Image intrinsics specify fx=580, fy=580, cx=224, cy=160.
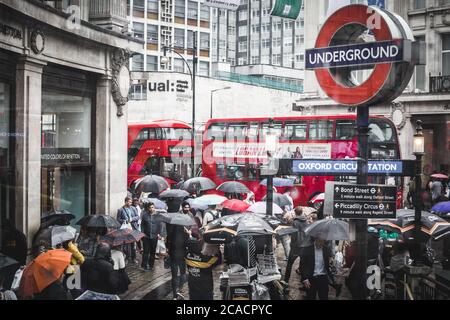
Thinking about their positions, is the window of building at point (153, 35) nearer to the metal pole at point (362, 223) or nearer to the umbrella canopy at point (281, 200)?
the umbrella canopy at point (281, 200)

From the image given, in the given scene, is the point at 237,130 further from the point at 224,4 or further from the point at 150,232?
the point at 150,232

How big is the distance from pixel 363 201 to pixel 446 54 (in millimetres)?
3280

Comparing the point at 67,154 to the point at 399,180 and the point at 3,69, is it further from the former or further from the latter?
the point at 399,180

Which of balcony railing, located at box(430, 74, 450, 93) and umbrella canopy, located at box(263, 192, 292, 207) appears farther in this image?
umbrella canopy, located at box(263, 192, 292, 207)

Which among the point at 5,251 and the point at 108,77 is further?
the point at 108,77

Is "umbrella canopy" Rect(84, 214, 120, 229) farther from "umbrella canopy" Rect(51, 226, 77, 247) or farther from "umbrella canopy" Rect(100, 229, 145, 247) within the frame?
"umbrella canopy" Rect(51, 226, 77, 247)

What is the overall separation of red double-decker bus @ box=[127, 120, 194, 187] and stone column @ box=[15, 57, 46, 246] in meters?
2.16

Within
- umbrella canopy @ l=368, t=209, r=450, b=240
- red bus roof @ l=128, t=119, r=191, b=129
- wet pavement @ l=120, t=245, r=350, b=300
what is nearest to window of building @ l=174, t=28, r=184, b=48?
red bus roof @ l=128, t=119, r=191, b=129

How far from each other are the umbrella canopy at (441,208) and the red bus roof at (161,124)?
4.56 metres

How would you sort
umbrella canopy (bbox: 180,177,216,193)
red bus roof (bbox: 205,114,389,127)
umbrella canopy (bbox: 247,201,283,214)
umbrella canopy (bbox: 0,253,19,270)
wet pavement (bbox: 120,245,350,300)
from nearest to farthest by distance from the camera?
umbrella canopy (bbox: 0,253,19,270), wet pavement (bbox: 120,245,350,300), umbrella canopy (bbox: 247,201,283,214), red bus roof (bbox: 205,114,389,127), umbrella canopy (bbox: 180,177,216,193)

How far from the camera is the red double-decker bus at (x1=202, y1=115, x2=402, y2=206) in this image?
30.6ft
